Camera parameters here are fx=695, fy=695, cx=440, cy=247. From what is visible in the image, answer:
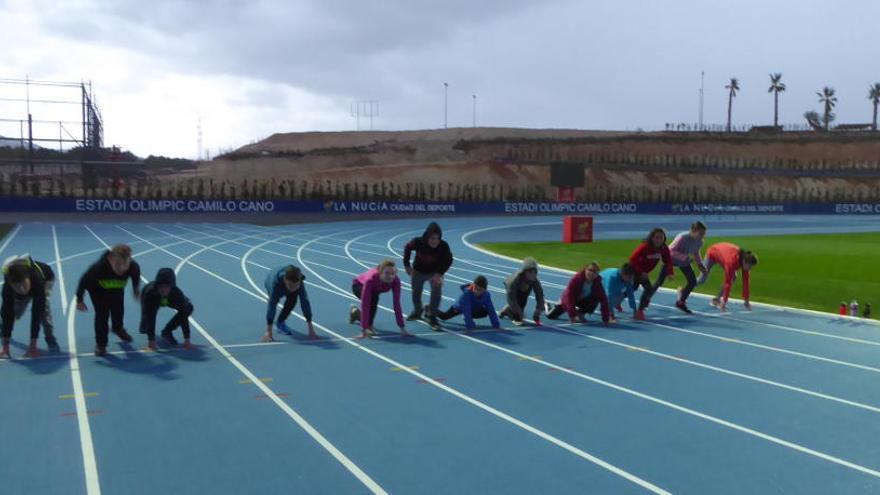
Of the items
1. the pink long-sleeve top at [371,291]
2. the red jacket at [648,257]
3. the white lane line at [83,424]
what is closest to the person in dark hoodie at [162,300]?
the white lane line at [83,424]

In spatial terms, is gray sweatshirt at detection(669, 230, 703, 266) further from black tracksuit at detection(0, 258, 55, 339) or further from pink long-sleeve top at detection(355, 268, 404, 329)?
black tracksuit at detection(0, 258, 55, 339)

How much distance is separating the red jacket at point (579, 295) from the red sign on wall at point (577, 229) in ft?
54.4

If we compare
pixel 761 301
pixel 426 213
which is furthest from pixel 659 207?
pixel 761 301

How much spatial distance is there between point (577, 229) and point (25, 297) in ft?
72.1

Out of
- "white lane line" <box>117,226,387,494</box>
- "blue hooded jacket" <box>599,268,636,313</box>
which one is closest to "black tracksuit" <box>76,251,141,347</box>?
"white lane line" <box>117,226,387,494</box>

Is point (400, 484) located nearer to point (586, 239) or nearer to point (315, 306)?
point (315, 306)

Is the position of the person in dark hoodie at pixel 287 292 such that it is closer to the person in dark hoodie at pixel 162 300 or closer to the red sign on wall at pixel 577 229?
the person in dark hoodie at pixel 162 300

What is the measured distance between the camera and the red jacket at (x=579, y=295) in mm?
10688

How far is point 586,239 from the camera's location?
27766 mm

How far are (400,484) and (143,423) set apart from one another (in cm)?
258

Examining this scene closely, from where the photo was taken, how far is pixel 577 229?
27.6 metres

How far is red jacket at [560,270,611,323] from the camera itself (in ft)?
35.1

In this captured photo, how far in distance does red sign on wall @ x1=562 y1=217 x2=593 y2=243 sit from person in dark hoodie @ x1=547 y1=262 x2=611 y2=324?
16.4 metres

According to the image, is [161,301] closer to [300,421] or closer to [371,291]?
[371,291]
